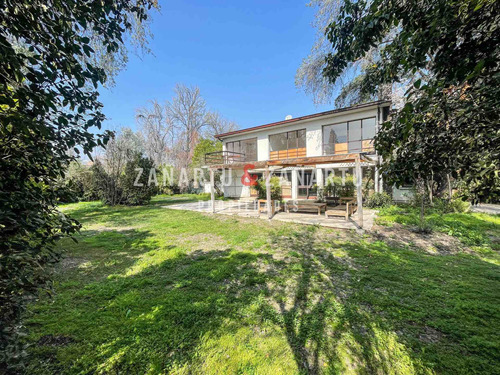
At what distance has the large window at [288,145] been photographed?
54.5 feet

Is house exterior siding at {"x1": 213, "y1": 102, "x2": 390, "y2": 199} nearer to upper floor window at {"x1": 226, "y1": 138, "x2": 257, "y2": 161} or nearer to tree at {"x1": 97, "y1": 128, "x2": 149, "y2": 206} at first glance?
upper floor window at {"x1": 226, "y1": 138, "x2": 257, "y2": 161}

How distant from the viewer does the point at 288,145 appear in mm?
17375

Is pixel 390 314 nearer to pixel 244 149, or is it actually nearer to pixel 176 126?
pixel 244 149

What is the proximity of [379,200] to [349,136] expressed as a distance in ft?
17.6

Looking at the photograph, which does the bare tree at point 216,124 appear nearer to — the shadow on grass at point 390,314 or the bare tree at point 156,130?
the bare tree at point 156,130

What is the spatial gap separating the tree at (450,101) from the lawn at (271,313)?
179cm

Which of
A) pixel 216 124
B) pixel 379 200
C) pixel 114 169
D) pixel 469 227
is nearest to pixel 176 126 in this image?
pixel 216 124

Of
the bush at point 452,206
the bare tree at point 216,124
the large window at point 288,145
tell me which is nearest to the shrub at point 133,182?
the large window at point 288,145

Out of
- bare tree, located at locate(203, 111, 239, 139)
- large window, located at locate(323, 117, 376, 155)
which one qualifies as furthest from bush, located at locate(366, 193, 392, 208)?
bare tree, located at locate(203, 111, 239, 139)

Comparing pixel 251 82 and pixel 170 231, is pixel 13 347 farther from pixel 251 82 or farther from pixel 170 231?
pixel 251 82

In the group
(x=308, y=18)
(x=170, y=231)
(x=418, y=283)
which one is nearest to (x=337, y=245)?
(x=418, y=283)

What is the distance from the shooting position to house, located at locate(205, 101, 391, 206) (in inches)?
517

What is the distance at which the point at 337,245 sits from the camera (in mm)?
5633

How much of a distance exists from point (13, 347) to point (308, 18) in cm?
1233
